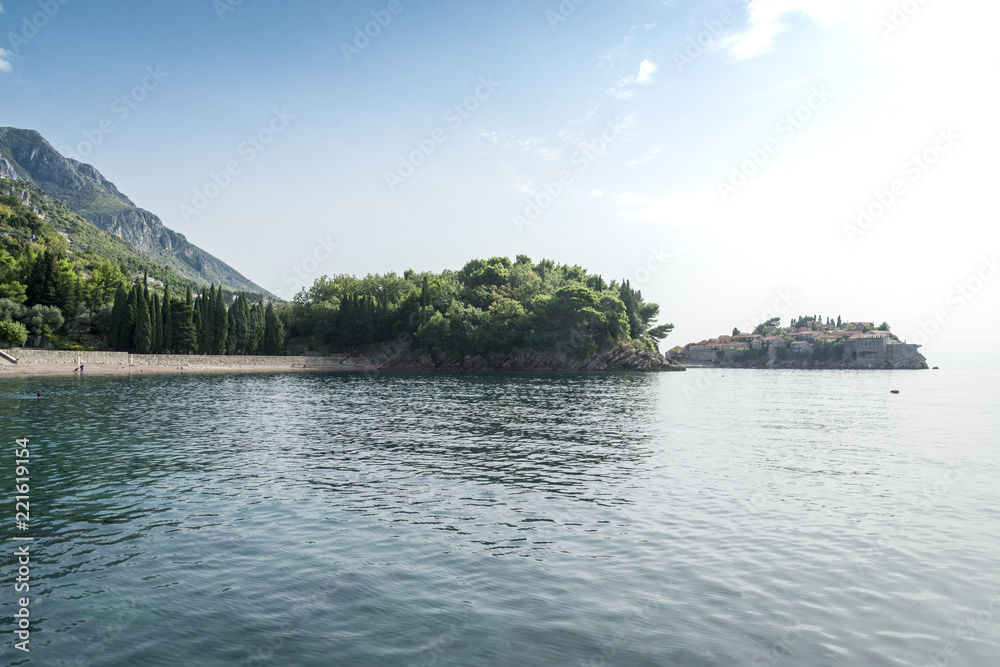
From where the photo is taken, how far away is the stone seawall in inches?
3339

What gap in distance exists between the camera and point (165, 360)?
4058 inches

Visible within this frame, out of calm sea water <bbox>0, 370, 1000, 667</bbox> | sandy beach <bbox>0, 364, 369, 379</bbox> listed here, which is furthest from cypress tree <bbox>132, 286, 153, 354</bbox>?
calm sea water <bbox>0, 370, 1000, 667</bbox>

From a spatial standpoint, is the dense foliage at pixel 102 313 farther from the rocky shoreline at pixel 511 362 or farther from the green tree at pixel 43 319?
the rocky shoreline at pixel 511 362

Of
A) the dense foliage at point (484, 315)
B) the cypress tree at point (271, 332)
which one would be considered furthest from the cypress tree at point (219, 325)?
the dense foliage at point (484, 315)

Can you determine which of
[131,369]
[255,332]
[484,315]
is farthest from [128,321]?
[484,315]

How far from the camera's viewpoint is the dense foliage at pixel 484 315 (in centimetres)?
14238

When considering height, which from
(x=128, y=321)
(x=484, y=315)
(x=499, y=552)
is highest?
(x=484, y=315)

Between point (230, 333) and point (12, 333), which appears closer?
point (12, 333)

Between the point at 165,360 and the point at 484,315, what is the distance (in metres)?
72.3

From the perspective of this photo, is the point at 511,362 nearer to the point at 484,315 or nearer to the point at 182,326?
the point at 484,315

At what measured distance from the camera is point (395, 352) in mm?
149250

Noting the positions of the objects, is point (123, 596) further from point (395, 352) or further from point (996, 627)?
point (395, 352)

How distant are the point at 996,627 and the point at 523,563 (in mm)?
9481

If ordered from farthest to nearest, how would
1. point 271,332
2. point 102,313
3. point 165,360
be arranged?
point 271,332 < point 102,313 < point 165,360
